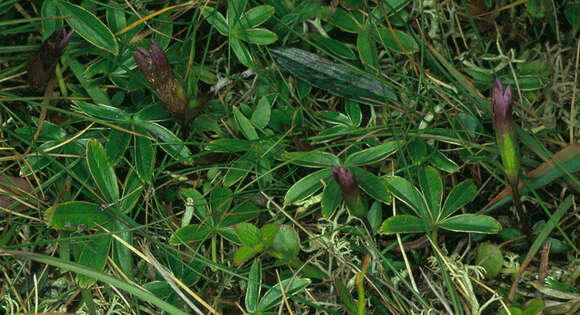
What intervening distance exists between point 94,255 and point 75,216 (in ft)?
0.47

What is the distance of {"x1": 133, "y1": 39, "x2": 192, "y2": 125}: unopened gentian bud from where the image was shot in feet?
5.38

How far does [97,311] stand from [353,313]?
855mm

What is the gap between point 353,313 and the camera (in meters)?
1.61

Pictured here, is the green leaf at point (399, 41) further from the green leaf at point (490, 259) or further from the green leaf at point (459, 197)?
the green leaf at point (490, 259)

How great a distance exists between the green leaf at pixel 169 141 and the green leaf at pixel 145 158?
36 mm

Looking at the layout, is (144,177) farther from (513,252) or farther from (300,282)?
(513,252)

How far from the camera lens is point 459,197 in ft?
5.63

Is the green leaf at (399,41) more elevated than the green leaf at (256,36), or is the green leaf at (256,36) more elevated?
the green leaf at (256,36)

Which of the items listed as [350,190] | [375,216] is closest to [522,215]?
[375,216]

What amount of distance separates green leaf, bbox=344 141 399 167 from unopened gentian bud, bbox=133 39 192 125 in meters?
0.58

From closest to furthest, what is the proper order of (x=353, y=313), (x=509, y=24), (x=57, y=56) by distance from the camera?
1. (x=353, y=313)
2. (x=57, y=56)
3. (x=509, y=24)

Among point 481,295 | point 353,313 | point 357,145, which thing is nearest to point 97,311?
point 353,313

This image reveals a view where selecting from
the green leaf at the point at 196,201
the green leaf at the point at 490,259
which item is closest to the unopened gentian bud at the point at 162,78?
the green leaf at the point at 196,201

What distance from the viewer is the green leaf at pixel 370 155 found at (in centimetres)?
174
